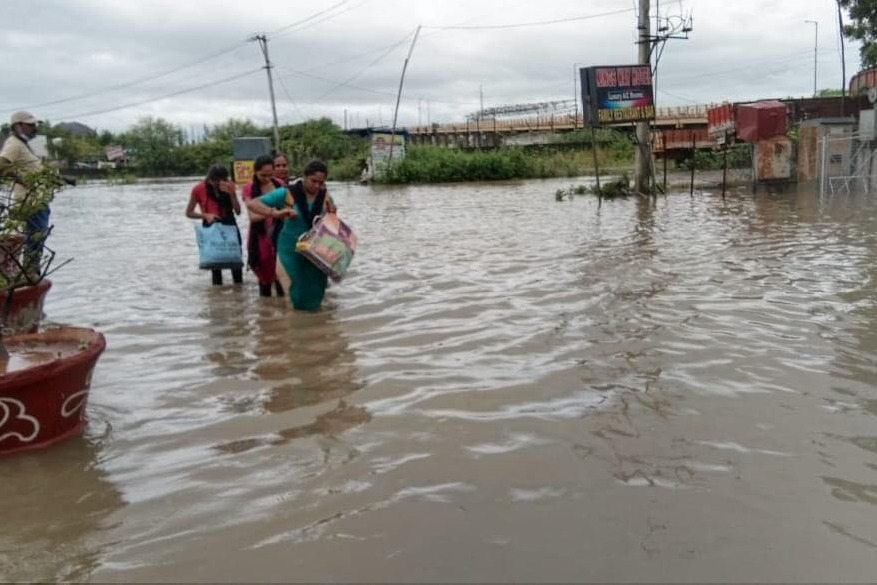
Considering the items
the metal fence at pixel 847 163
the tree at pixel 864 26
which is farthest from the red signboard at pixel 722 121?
the tree at pixel 864 26

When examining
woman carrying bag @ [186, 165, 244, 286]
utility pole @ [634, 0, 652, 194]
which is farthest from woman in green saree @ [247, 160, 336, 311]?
utility pole @ [634, 0, 652, 194]

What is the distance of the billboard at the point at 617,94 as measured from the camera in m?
19.2

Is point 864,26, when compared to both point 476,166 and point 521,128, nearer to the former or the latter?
point 476,166

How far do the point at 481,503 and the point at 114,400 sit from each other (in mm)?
2683

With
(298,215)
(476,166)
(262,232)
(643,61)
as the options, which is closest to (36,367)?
(298,215)

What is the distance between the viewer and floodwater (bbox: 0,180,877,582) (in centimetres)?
271

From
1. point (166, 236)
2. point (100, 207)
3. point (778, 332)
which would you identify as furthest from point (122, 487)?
point (100, 207)

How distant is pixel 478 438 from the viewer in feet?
12.3

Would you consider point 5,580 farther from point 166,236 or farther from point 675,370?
point 166,236

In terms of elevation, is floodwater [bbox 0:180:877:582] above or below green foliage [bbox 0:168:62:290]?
below

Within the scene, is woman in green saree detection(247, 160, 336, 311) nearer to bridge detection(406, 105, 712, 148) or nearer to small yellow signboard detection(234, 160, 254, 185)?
small yellow signboard detection(234, 160, 254, 185)

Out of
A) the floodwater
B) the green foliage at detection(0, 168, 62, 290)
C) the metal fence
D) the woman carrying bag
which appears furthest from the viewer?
the metal fence

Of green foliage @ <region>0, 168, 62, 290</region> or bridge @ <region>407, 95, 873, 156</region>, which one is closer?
green foliage @ <region>0, 168, 62, 290</region>

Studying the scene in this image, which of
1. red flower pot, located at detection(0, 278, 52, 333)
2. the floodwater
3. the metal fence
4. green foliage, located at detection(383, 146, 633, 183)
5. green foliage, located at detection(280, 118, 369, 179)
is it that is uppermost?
green foliage, located at detection(280, 118, 369, 179)
